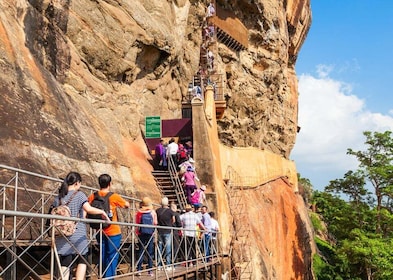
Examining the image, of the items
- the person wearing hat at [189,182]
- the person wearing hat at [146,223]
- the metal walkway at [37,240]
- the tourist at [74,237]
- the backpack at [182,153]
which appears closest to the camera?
the tourist at [74,237]

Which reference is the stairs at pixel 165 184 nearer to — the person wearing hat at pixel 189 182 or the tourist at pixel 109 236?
the person wearing hat at pixel 189 182

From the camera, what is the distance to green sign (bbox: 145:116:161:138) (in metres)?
17.1

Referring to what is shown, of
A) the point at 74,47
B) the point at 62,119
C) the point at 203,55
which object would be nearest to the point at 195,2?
the point at 203,55

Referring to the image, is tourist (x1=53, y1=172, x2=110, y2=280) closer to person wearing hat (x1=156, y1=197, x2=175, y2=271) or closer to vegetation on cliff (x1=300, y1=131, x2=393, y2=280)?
person wearing hat (x1=156, y1=197, x2=175, y2=271)

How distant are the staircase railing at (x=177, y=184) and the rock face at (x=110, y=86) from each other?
697 millimetres

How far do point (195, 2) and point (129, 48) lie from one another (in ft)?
24.9

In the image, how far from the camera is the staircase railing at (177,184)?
13.3m

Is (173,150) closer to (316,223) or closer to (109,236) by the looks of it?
(109,236)

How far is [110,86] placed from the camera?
16.6 meters

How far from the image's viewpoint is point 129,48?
17.1m

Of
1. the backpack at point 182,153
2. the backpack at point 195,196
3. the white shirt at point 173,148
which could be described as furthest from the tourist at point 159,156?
the backpack at point 195,196

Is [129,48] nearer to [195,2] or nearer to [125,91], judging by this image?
[125,91]

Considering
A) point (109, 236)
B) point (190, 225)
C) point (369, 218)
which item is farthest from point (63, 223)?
point (369, 218)

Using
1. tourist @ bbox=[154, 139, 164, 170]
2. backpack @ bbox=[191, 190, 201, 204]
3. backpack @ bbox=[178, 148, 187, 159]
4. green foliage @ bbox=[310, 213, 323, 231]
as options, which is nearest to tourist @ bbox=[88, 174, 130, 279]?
backpack @ bbox=[191, 190, 201, 204]
